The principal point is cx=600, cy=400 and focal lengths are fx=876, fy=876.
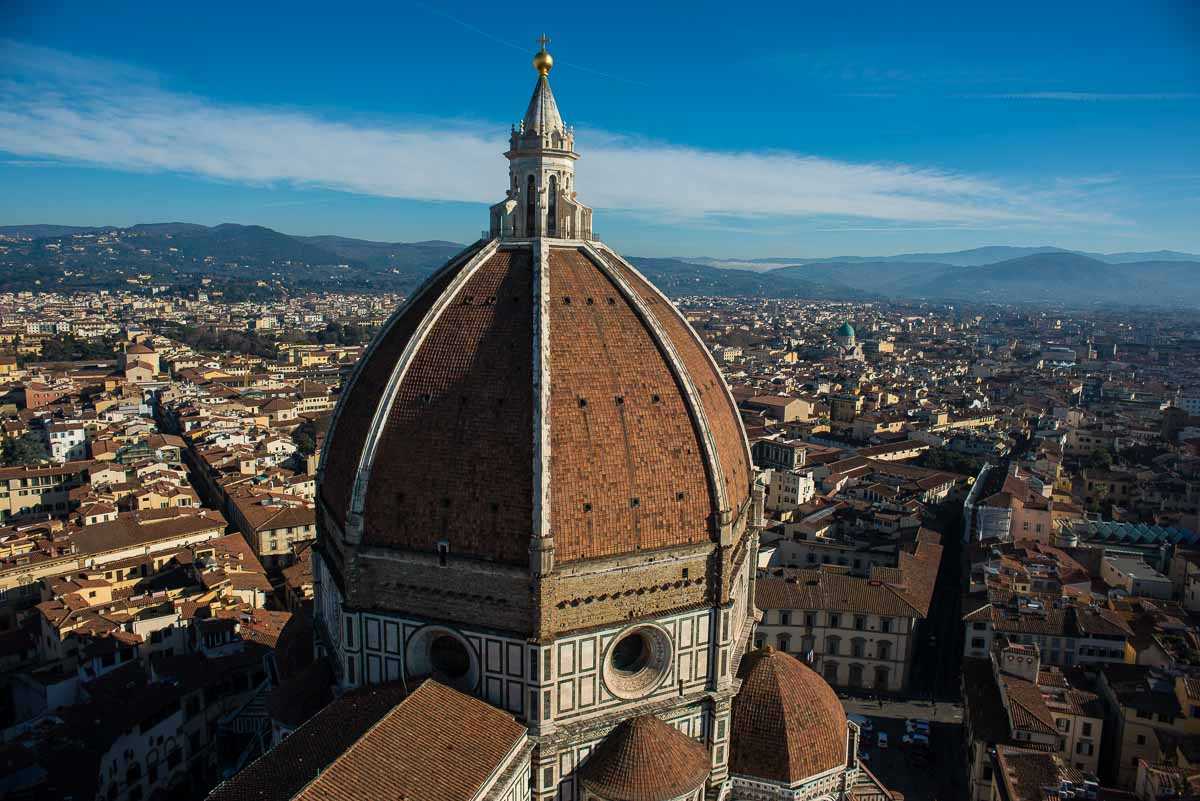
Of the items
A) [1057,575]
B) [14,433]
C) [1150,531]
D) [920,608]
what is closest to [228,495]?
[14,433]

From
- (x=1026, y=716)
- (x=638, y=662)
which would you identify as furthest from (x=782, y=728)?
(x=1026, y=716)

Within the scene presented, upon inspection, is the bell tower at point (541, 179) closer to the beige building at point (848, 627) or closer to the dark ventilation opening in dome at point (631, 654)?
the dark ventilation opening in dome at point (631, 654)

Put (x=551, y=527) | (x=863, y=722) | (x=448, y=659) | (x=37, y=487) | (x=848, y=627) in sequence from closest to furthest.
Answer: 1. (x=551, y=527)
2. (x=448, y=659)
3. (x=863, y=722)
4. (x=848, y=627)
5. (x=37, y=487)

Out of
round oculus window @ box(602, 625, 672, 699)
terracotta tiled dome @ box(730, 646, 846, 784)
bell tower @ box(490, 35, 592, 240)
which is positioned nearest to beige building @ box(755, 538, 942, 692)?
terracotta tiled dome @ box(730, 646, 846, 784)

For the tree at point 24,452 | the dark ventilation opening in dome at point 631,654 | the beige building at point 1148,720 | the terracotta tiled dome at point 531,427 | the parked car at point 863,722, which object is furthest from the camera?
the tree at point 24,452

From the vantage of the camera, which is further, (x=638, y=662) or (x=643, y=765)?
(x=638, y=662)

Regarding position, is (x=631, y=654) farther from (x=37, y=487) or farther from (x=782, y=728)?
(x=37, y=487)

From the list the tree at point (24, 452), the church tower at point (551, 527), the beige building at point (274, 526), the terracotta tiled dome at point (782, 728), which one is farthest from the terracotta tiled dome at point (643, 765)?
the tree at point (24, 452)

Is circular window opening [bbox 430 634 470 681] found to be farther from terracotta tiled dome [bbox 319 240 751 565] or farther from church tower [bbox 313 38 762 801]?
terracotta tiled dome [bbox 319 240 751 565]
